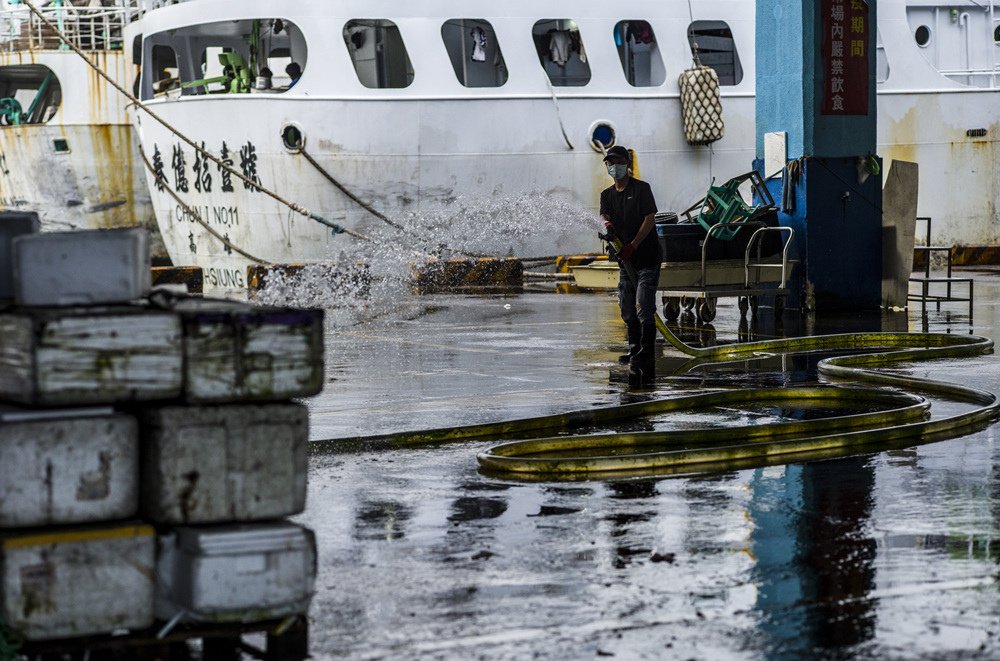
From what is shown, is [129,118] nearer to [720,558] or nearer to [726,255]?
[726,255]

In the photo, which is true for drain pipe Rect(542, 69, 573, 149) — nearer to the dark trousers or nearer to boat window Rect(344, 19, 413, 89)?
boat window Rect(344, 19, 413, 89)

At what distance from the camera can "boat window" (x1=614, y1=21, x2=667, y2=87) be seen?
24297 mm

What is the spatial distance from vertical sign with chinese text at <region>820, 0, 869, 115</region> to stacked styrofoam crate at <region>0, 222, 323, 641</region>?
40.1 feet

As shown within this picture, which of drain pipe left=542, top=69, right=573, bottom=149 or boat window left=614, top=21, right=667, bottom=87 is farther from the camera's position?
boat window left=614, top=21, right=667, bottom=87

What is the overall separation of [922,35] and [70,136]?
48.2 ft

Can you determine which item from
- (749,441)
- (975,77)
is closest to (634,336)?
(749,441)

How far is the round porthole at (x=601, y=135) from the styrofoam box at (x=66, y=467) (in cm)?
2003

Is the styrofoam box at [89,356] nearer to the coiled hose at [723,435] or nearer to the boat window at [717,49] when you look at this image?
the coiled hose at [723,435]

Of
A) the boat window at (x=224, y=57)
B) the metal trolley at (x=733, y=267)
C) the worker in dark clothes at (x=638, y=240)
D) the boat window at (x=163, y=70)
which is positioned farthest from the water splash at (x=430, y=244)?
the worker in dark clothes at (x=638, y=240)

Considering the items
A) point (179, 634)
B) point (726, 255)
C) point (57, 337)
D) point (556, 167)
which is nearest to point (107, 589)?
point (179, 634)

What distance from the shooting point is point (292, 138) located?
22.8m

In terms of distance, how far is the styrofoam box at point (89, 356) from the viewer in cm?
405

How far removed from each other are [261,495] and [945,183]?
2259 cm

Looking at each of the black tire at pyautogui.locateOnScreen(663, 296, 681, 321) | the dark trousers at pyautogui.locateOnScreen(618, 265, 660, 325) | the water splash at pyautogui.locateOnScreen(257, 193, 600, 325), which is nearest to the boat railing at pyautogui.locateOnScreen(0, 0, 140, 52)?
the water splash at pyautogui.locateOnScreen(257, 193, 600, 325)
